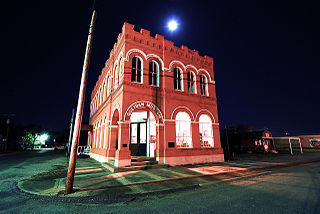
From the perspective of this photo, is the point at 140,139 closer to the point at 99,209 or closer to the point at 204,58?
the point at 99,209

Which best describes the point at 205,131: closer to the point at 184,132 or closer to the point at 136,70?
the point at 184,132

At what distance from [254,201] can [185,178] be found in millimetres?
3631

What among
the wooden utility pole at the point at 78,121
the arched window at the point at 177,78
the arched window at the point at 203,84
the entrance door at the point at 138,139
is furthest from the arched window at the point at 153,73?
the wooden utility pole at the point at 78,121

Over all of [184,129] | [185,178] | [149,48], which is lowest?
[185,178]

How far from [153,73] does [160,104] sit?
2840 millimetres

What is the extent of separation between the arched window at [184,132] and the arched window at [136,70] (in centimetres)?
506

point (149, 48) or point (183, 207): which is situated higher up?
point (149, 48)

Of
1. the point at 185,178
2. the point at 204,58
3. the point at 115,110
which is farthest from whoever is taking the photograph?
the point at 204,58

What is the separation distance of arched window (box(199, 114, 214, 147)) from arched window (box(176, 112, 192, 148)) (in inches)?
60.4

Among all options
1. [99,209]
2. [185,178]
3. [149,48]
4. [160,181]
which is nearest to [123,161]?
[160,181]

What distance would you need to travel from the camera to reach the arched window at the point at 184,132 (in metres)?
12.8

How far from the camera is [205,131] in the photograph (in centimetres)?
1439

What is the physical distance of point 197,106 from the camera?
46.3 ft

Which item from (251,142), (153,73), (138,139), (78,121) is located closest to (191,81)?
(153,73)
